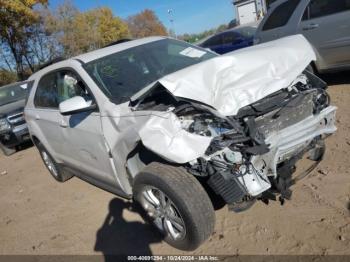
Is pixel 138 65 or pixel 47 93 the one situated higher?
pixel 138 65

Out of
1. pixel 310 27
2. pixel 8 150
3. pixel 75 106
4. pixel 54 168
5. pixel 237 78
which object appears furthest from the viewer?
pixel 8 150

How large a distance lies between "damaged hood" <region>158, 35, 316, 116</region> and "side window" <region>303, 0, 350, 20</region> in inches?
136

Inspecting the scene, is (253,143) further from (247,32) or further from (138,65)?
(247,32)

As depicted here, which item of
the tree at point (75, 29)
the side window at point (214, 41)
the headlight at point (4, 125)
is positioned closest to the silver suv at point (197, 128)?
the headlight at point (4, 125)

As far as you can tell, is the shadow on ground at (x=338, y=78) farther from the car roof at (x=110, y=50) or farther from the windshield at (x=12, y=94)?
the windshield at (x=12, y=94)

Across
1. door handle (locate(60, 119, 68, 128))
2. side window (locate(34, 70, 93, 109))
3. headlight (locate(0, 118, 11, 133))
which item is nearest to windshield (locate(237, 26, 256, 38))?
headlight (locate(0, 118, 11, 133))

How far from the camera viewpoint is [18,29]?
27172mm

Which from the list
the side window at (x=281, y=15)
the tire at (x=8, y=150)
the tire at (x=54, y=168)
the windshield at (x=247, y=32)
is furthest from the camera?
the windshield at (x=247, y=32)

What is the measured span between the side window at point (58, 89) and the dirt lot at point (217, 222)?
1399 millimetres

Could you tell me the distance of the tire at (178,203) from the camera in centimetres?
289

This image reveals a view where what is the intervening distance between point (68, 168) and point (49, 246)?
1.23 metres

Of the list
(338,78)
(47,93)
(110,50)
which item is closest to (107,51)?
(110,50)

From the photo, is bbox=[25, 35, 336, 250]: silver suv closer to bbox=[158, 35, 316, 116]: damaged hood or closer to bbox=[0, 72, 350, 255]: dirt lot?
bbox=[158, 35, 316, 116]: damaged hood

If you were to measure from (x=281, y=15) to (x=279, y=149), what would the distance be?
516 centimetres
